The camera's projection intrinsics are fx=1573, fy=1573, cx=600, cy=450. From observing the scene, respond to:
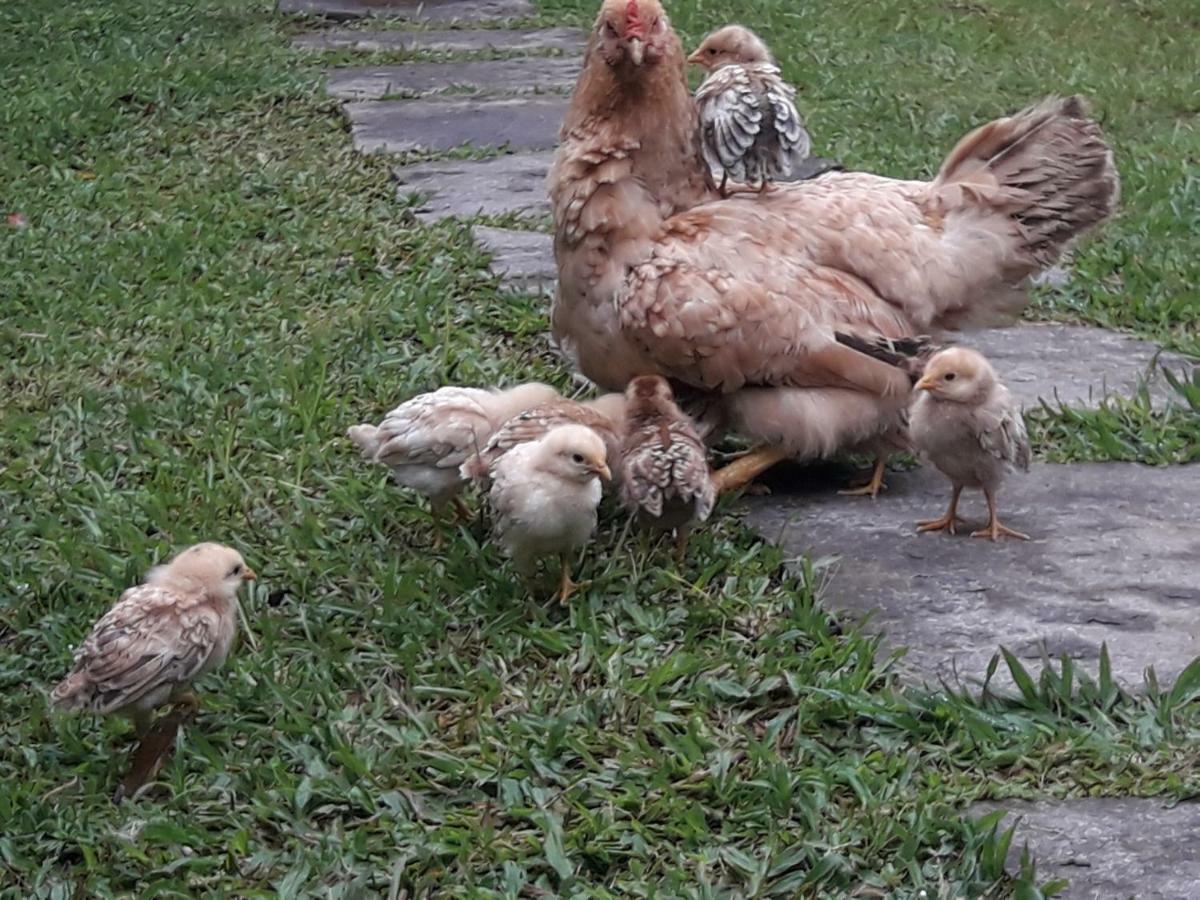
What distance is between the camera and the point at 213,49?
9594 mm

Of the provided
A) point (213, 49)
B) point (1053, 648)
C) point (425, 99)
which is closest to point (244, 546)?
point (1053, 648)

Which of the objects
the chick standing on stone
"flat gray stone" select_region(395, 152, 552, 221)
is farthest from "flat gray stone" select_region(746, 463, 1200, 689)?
"flat gray stone" select_region(395, 152, 552, 221)

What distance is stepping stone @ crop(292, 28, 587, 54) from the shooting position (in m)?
9.69

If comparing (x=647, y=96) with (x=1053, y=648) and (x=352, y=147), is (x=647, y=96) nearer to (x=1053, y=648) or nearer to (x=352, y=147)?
(x=1053, y=648)

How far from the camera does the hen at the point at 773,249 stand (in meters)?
4.37

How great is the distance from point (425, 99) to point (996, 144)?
4296mm

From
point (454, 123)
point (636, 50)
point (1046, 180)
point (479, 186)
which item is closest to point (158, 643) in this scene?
point (636, 50)

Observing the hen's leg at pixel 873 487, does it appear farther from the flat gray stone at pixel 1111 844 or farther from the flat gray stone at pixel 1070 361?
the flat gray stone at pixel 1111 844

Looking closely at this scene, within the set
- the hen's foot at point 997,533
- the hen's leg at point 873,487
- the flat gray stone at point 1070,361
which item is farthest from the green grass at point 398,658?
the hen's foot at point 997,533

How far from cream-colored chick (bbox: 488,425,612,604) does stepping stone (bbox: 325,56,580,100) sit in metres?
5.26

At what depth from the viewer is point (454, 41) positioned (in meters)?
9.97

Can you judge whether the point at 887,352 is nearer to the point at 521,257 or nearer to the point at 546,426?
the point at 546,426

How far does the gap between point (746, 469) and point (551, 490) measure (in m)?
0.95

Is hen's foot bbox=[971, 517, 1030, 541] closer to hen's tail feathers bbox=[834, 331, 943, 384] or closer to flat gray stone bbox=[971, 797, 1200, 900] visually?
hen's tail feathers bbox=[834, 331, 943, 384]
